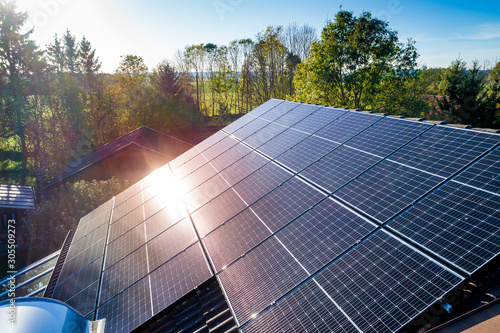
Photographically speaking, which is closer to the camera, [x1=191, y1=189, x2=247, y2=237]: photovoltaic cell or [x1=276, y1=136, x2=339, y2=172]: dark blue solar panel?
[x1=191, y1=189, x2=247, y2=237]: photovoltaic cell

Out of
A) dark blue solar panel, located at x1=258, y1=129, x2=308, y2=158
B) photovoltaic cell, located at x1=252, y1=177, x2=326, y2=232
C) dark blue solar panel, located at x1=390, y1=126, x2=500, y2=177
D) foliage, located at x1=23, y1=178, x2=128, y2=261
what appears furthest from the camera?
foliage, located at x1=23, y1=178, x2=128, y2=261

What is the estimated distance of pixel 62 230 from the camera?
58.7 feet

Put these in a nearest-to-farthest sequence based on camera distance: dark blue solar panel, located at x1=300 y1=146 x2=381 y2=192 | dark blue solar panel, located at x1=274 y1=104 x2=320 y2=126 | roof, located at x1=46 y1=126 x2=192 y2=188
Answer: dark blue solar panel, located at x1=300 y1=146 x2=381 y2=192, dark blue solar panel, located at x1=274 y1=104 x2=320 y2=126, roof, located at x1=46 y1=126 x2=192 y2=188

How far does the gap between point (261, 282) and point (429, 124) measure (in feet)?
18.7

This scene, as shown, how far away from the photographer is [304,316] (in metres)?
3.79

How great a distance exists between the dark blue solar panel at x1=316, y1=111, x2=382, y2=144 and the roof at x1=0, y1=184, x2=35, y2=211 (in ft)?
75.2

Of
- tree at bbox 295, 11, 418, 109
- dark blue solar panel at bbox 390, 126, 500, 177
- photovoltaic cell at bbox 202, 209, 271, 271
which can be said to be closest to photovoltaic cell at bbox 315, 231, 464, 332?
photovoltaic cell at bbox 202, 209, 271, 271

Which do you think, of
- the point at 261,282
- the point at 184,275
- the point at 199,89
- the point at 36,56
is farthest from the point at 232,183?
the point at 199,89

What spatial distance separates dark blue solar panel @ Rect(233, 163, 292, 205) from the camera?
7.02 metres

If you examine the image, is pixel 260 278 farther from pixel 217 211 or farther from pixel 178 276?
pixel 217 211

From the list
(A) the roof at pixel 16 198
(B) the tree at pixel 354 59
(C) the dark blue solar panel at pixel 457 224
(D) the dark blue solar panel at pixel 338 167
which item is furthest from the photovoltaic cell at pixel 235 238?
(B) the tree at pixel 354 59

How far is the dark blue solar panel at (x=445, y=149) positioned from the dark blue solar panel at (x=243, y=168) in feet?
13.2

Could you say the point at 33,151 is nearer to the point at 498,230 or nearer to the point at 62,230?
the point at 62,230

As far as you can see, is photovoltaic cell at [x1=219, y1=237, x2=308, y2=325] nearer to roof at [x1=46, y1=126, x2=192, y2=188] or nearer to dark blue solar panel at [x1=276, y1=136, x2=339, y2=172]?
dark blue solar panel at [x1=276, y1=136, x2=339, y2=172]
